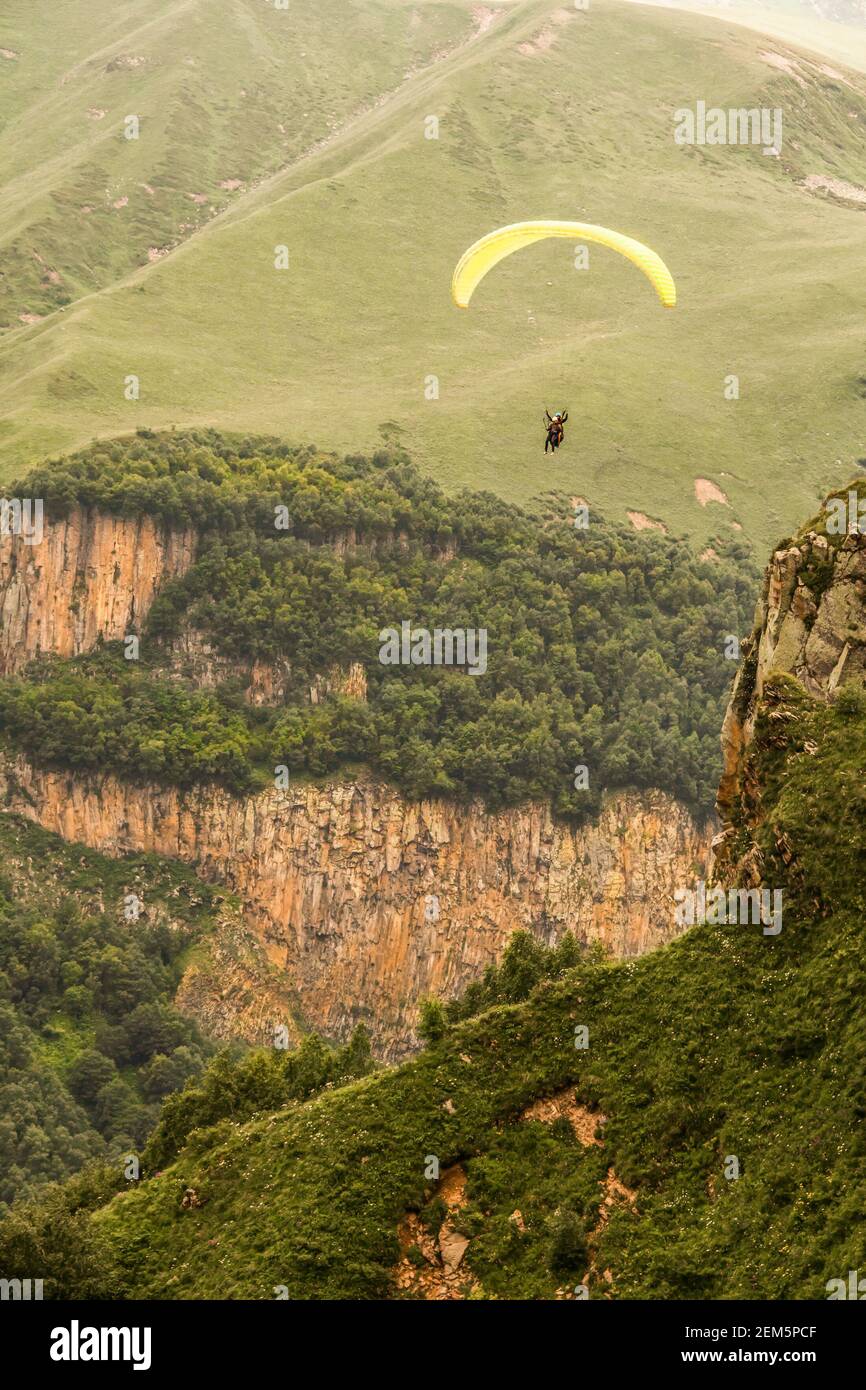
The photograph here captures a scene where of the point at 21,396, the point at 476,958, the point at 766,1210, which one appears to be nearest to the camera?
the point at 766,1210

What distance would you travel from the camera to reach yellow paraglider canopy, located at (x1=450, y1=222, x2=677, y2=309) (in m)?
53.5

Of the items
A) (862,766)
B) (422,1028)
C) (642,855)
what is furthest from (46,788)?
(862,766)

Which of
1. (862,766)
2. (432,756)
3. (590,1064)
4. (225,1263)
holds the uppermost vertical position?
(432,756)

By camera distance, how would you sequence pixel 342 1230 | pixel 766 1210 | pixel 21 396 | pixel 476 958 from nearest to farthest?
pixel 766 1210 < pixel 342 1230 < pixel 476 958 < pixel 21 396

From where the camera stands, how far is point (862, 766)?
50.2 m

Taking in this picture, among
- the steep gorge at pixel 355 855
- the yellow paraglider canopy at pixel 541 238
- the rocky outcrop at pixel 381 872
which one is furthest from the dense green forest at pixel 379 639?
the yellow paraglider canopy at pixel 541 238

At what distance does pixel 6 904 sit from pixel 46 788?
431 inches

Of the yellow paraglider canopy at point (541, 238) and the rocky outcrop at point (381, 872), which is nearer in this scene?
the yellow paraglider canopy at point (541, 238)

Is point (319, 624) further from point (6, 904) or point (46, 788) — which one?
point (6, 904)

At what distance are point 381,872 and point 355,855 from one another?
1934 mm

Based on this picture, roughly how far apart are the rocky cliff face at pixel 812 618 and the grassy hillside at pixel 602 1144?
1.61 m

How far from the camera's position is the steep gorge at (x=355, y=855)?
112 metres
